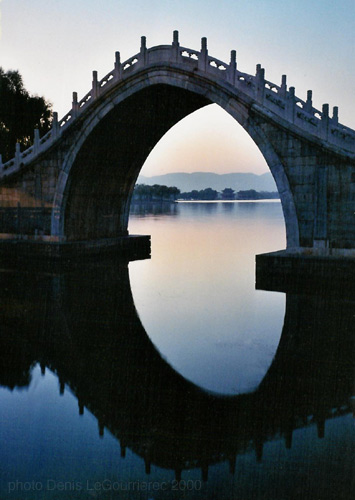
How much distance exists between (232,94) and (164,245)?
14946 millimetres

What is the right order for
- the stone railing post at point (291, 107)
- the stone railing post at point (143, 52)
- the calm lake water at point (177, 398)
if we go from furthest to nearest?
the stone railing post at point (143, 52)
the stone railing post at point (291, 107)
the calm lake water at point (177, 398)

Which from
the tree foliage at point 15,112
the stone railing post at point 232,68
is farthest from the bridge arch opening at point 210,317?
the tree foliage at point 15,112

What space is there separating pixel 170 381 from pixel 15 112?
111 ft

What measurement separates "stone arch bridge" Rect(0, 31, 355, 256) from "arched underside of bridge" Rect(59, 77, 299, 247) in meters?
0.05

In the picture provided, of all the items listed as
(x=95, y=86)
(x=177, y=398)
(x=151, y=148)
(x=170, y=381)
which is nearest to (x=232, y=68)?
(x=95, y=86)

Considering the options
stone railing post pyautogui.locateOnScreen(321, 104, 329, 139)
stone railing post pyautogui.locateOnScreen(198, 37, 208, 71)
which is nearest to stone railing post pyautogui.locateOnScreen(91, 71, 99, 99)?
stone railing post pyautogui.locateOnScreen(198, 37, 208, 71)

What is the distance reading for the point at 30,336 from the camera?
399 inches

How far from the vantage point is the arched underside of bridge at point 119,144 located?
18.0 metres

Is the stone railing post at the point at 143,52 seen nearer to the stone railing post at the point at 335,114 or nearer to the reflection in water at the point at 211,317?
the reflection in water at the point at 211,317

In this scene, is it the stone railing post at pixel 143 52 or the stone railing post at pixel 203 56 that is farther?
the stone railing post at pixel 143 52

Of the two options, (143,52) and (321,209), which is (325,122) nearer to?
(321,209)

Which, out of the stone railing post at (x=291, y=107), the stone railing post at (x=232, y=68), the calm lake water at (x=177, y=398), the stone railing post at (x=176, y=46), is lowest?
the calm lake water at (x=177, y=398)

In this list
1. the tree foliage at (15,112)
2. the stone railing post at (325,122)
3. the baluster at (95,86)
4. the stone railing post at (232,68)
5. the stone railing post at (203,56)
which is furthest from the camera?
the tree foliage at (15,112)

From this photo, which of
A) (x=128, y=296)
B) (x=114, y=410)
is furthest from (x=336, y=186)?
(x=114, y=410)
